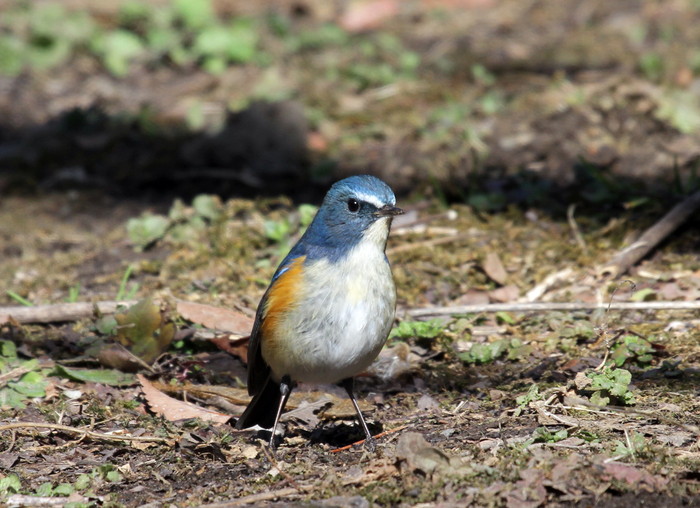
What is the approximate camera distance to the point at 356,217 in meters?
4.67

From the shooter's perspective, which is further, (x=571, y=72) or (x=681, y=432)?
(x=571, y=72)

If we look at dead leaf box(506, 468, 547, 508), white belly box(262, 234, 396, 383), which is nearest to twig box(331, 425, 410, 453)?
white belly box(262, 234, 396, 383)

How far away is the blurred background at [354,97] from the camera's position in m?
8.04

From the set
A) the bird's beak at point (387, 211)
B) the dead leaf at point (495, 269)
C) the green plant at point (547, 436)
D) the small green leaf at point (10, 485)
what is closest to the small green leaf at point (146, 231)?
the dead leaf at point (495, 269)

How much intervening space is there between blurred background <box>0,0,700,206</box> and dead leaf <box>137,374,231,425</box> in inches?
119

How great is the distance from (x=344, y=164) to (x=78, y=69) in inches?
172

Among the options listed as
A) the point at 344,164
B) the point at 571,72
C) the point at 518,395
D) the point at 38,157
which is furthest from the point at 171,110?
the point at 518,395

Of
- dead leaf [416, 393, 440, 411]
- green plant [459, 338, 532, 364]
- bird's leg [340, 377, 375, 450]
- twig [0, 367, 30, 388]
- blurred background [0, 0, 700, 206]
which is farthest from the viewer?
blurred background [0, 0, 700, 206]

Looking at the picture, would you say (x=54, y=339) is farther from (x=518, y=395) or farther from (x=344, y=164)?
(x=344, y=164)

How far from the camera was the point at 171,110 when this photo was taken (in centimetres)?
988

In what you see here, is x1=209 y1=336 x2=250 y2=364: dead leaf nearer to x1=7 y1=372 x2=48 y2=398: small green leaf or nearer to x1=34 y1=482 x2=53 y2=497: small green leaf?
x1=7 y1=372 x2=48 y2=398: small green leaf

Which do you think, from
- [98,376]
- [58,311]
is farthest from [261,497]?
[58,311]

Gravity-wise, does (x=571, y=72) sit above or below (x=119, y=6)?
below

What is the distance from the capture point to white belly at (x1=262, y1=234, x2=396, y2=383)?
4.46 m
